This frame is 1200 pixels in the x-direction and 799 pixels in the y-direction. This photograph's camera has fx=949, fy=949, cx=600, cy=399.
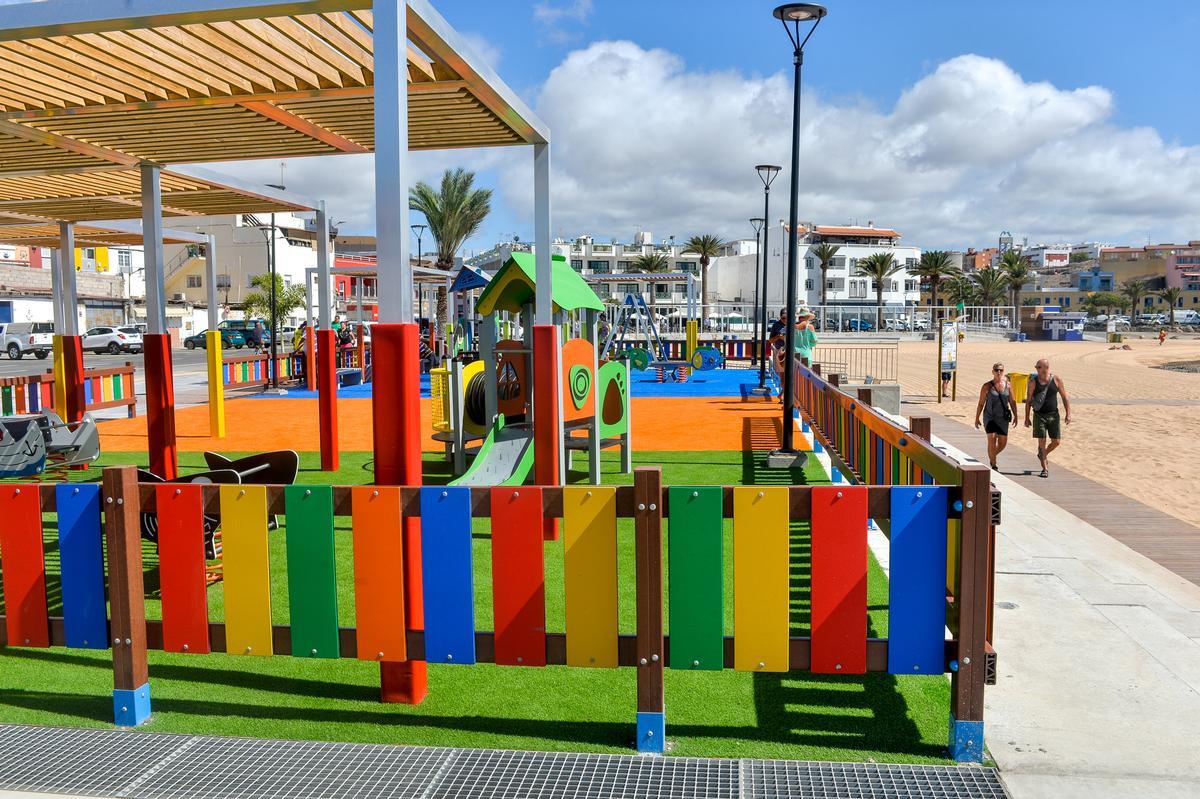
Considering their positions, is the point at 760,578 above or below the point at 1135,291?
below

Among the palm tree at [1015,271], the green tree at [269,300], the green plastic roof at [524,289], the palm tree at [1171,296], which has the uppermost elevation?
the palm tree at [1015,271]

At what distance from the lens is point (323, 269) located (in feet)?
47.1

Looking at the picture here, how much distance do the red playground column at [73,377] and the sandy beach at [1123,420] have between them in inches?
525

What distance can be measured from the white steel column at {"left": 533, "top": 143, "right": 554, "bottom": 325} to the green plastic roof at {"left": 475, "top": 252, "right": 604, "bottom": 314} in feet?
3.35

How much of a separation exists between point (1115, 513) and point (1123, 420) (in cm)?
1026

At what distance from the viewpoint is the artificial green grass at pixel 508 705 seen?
13.8ft

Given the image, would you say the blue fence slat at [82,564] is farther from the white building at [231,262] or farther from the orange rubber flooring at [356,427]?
the white building at [231,262]

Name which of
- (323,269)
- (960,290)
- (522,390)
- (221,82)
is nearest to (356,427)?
(323,269)

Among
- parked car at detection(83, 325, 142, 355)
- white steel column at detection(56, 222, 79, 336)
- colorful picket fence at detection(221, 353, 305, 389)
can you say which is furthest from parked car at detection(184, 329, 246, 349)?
white steel column at detection(56, 222, 79, 336)

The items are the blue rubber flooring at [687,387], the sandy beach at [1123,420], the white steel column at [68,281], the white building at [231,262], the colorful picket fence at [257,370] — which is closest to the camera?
the sandy beach at [1123,420]

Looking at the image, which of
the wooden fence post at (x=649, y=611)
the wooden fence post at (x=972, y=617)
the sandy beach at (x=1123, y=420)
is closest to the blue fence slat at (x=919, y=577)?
the wooden fence post at (x=972, y=617)

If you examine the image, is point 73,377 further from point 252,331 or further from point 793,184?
point 252,331

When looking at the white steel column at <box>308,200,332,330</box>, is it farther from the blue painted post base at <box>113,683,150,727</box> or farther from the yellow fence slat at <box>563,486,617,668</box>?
the yellow fence slat at <box>563,486,617,668</box>

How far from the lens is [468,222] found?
4856 cm
